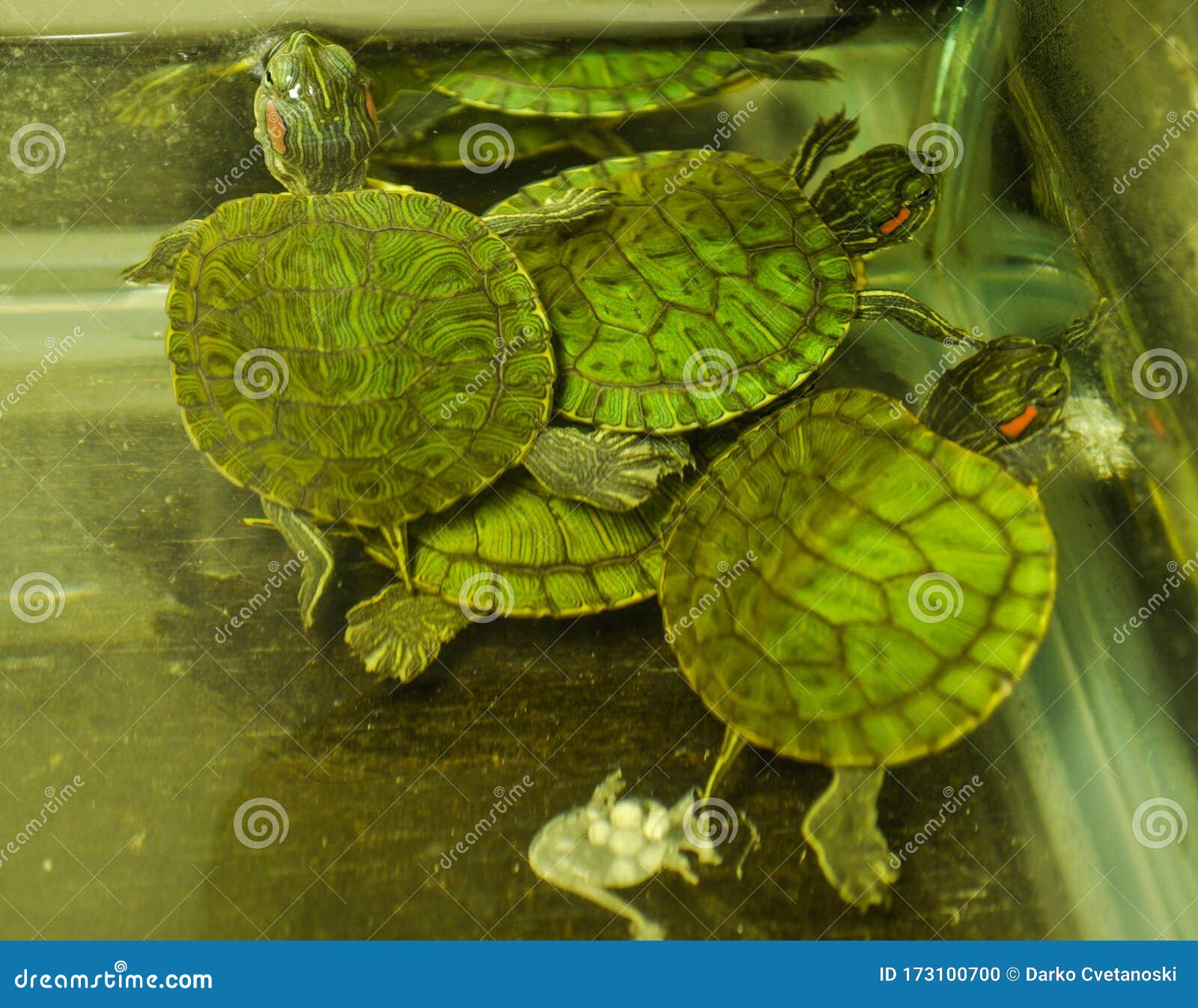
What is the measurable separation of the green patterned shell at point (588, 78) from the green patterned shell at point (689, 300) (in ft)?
1.27

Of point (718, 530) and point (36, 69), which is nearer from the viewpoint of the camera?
point (718, 530)

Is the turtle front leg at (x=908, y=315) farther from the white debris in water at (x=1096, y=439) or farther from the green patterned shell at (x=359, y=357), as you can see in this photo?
the green patterned shell at (x=359, y=357)

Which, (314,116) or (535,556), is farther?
(314,116)

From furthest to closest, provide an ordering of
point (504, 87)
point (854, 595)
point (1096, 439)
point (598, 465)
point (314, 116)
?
point (504, 87) → point (1096, 439) → point (314, 116) → point (598, 465) → point (854, 595)

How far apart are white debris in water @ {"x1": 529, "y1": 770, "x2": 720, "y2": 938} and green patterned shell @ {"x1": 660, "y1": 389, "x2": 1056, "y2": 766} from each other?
10.5 inches

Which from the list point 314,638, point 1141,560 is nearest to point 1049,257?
point 1141,560

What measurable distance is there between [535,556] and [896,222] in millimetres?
1070

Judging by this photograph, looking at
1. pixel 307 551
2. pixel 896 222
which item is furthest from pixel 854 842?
pixel 896 222

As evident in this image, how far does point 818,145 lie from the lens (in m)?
1.80

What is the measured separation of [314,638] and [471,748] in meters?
0.38

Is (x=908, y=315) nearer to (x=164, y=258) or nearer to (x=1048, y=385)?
(x=1048, y=385)

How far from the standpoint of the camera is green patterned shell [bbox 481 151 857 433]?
141 cm

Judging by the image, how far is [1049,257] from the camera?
1.73 m
